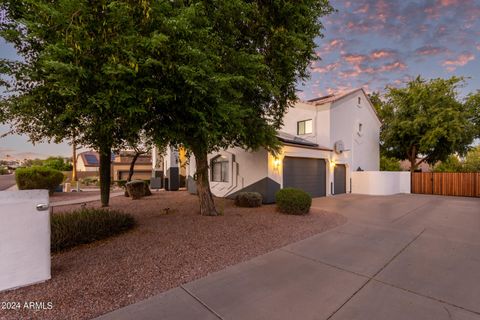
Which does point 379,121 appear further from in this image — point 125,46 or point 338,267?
point 125,46

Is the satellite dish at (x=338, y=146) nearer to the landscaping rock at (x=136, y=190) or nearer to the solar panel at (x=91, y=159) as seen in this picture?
the landscaping rock at (x=136, y=190)

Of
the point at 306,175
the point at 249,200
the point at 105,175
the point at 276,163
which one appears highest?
the point at 276,163

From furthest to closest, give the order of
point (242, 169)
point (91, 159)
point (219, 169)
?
1. point (91, 159)
2. point (219, 169)
3. point (242, 169)

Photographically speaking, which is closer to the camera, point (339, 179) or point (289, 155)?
point (289, 155)

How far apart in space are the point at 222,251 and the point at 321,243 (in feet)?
8.15

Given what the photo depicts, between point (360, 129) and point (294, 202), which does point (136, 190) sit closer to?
point (294, 202)

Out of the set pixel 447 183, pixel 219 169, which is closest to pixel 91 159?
pixel 219 169

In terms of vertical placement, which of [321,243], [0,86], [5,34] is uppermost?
[5,34]

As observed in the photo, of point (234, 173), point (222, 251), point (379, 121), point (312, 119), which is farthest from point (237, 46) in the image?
point (379, 121)

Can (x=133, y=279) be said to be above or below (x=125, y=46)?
below

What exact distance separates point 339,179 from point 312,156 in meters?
4.23

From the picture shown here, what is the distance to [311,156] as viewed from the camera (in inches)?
533

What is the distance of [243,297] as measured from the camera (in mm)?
3113

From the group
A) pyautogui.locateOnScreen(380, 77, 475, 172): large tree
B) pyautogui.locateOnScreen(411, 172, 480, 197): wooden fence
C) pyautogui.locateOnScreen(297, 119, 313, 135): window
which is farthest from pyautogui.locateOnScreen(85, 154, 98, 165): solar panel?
pyautogui.locateOnScreen(411, 172, 480, 197): wooden fence
